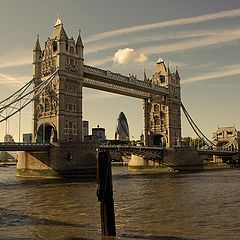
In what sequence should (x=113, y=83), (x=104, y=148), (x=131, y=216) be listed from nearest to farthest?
1. (x=131, y=216)
2. (x=104, y=148)
3. (x=113, y=83)

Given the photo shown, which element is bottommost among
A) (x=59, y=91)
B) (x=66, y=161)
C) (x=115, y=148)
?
(x=66, y=161)

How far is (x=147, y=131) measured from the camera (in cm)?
8712

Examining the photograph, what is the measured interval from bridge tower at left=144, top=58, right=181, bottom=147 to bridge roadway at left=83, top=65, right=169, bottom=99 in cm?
639

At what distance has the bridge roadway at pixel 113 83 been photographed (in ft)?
215

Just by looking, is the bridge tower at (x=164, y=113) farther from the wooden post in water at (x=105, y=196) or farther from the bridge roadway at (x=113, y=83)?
the wooden post in water at (x=105, y=196)

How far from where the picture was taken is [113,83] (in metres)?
69.6

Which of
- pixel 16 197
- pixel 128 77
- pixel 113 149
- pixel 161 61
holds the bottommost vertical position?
pixel 16 197

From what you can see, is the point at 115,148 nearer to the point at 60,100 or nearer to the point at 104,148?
the point at 104,148

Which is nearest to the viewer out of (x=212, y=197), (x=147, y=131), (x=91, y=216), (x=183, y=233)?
(x=183, y=233)

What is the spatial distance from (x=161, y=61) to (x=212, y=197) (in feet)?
211

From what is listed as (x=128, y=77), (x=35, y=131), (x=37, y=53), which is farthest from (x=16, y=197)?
(x=128, y=77)

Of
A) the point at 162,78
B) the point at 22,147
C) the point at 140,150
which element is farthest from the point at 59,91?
the point at 162,78

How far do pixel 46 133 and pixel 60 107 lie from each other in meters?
7.15

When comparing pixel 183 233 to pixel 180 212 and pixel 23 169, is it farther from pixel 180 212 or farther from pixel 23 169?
pixel 23 169
